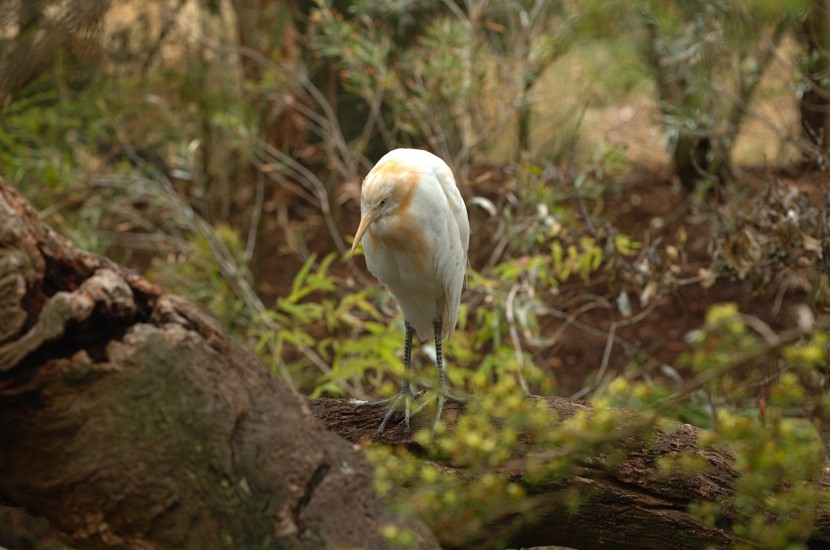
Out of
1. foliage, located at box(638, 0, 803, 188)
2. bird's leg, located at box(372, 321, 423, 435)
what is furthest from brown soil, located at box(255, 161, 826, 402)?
bird's leg, located at box(372, 321, 423, 435)

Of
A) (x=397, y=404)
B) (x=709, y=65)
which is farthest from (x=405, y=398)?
(x=709, y=65)

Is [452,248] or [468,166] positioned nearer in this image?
[452,248]

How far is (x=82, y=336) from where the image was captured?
4.81ft

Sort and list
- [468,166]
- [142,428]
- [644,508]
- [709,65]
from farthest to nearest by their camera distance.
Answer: [468,166] → [709,65] → [644,508] → [142,428]

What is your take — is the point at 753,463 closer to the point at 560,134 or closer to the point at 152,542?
the point at 152,542

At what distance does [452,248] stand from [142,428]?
1.40 m

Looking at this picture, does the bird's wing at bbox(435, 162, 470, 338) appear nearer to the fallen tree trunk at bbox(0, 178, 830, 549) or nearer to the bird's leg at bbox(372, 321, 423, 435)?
the bird's leg at bbox(372, 321, 423, 435)

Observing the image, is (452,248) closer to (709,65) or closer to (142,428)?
(142,428)

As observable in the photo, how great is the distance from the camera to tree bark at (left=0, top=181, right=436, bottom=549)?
4.66ft

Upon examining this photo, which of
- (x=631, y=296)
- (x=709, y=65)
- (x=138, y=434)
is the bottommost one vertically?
(x=631, y=296)

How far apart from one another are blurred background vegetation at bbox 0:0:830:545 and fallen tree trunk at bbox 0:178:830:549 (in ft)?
2.97

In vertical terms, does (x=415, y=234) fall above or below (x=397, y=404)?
above

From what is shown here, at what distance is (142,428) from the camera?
1430mm

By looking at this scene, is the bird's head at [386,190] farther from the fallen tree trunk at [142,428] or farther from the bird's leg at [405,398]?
the fallen tree trunk at [142,428]
